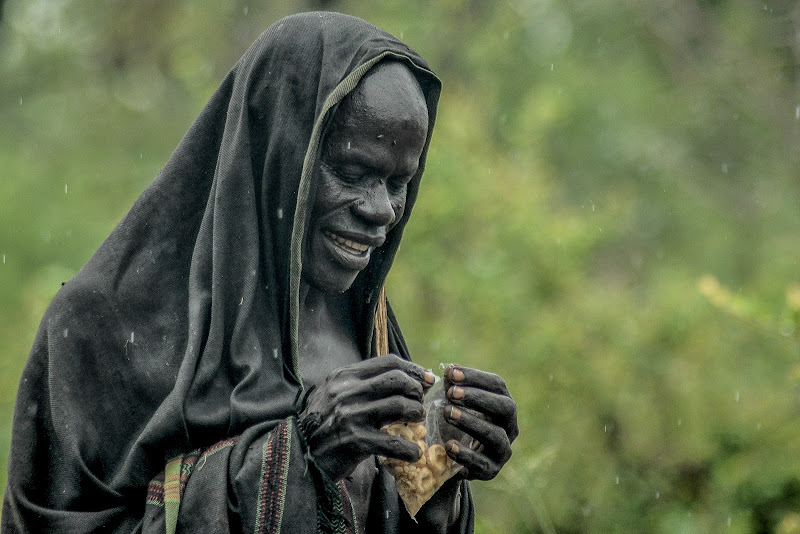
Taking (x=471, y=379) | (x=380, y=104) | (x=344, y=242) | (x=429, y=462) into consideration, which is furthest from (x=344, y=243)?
(x=429, y=462)

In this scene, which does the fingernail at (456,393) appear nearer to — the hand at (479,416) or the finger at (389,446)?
the hand at (479,416)

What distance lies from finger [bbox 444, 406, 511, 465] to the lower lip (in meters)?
0.42

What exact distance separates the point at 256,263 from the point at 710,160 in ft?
39.8

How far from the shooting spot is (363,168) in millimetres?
2699

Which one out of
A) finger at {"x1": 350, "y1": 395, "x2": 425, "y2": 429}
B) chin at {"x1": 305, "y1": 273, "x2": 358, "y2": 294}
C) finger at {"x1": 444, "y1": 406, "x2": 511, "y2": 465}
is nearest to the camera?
finger at {"x1": 350, "y1": 395, "x2": 425, "y2": 429}

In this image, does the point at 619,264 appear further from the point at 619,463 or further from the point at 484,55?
the point at 619,463

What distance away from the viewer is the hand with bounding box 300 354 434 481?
243cm

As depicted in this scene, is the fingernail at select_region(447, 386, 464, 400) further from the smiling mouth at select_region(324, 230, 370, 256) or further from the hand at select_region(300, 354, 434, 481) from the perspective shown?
the smiling mouth at select_region(324, 230, 370, 256)

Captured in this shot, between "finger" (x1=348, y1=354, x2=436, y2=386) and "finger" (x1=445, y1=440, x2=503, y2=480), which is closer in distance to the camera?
"finger" (x1=348, y1=354, x2=436, y2=386)

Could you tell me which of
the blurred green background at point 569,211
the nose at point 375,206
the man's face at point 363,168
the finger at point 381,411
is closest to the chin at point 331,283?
the man's face at point 363,168

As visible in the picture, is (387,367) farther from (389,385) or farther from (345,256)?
(345,256)

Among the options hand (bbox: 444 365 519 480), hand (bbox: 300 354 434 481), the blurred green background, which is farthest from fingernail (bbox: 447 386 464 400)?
the blurred green background

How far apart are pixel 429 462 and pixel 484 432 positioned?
0.15 meters

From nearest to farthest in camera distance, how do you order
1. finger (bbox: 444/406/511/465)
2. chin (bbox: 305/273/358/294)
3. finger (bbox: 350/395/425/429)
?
finger (bbox: 350/395/425/429) < finger (bbox: 444/406/511/465) < chin (bbox: 305/273/358/294)
